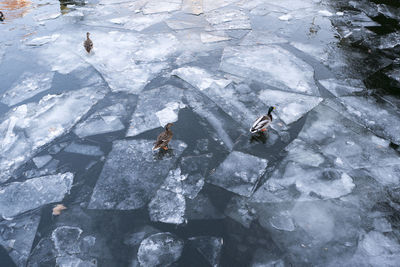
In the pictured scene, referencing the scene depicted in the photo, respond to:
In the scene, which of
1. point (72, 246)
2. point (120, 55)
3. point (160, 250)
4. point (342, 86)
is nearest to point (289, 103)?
point (342, 86)

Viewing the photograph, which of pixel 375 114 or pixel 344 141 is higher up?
pixel 375 114

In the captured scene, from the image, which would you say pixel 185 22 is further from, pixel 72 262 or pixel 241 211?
pixel 72 262

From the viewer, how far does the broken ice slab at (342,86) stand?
4407 mm

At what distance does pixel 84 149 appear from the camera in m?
3.62

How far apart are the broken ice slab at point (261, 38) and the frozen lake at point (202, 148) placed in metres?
0.05

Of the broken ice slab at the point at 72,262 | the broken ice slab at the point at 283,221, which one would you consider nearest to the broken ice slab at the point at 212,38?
the broken ice slab at the point at 283,221

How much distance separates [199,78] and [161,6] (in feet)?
14.8

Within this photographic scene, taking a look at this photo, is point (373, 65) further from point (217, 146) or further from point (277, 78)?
point (217, 146)

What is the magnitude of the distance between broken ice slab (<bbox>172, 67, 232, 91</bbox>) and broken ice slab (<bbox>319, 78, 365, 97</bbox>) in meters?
1.89

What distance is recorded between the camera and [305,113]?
4035mm

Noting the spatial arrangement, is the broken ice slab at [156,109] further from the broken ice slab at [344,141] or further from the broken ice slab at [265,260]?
the broken ice slab at [265,260]

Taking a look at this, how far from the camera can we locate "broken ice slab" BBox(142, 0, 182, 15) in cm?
760

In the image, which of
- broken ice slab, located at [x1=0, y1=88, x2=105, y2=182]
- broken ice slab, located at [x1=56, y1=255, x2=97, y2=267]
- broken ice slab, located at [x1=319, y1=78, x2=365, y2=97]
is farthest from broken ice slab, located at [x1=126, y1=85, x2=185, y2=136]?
broken ice slab, located at [x1=319, y1=78, x2=365, y2=97]

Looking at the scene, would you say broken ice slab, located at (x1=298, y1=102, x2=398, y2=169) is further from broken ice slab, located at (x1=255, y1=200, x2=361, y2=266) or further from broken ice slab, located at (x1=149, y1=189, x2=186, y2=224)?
broken ice slab, located at (x1=149, y1=189, x2=186, y2=224)
